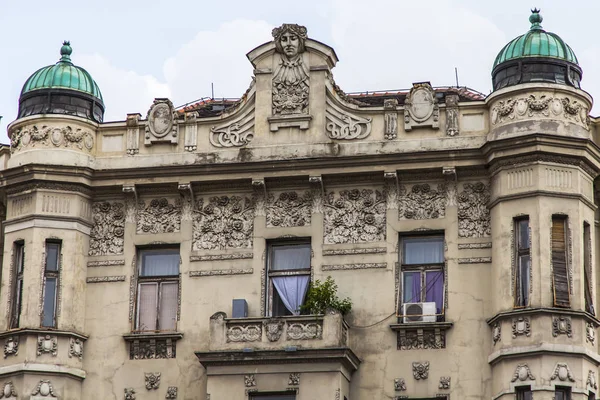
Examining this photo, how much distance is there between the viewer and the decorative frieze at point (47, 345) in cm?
3600

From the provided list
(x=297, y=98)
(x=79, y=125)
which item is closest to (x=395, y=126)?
(x=297, y=98)

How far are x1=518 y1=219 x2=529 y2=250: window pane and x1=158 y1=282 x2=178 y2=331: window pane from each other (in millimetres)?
8182

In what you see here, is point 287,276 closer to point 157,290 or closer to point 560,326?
point 157,290

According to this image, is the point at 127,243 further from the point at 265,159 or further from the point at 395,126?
the point at 395,126

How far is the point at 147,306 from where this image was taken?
37.1m

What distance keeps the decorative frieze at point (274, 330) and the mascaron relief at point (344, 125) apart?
4.82 m

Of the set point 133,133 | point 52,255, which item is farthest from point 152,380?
point 133,133

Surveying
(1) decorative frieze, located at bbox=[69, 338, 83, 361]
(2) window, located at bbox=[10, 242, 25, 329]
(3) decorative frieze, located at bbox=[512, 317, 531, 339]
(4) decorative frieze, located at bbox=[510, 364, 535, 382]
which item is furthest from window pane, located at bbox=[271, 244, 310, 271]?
(2) window, located at bbox=[10, 242, 25, 329]

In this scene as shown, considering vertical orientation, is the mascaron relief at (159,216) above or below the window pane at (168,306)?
above

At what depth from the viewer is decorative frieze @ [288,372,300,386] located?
34656 mm

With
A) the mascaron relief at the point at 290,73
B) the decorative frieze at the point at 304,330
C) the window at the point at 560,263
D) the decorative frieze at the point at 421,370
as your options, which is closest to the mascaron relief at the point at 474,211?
the window at the point at 560,263

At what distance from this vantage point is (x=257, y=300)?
36.3m

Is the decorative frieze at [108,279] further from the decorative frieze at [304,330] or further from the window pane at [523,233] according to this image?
the window pane at [523,233]

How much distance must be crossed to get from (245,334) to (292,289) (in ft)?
6.24
